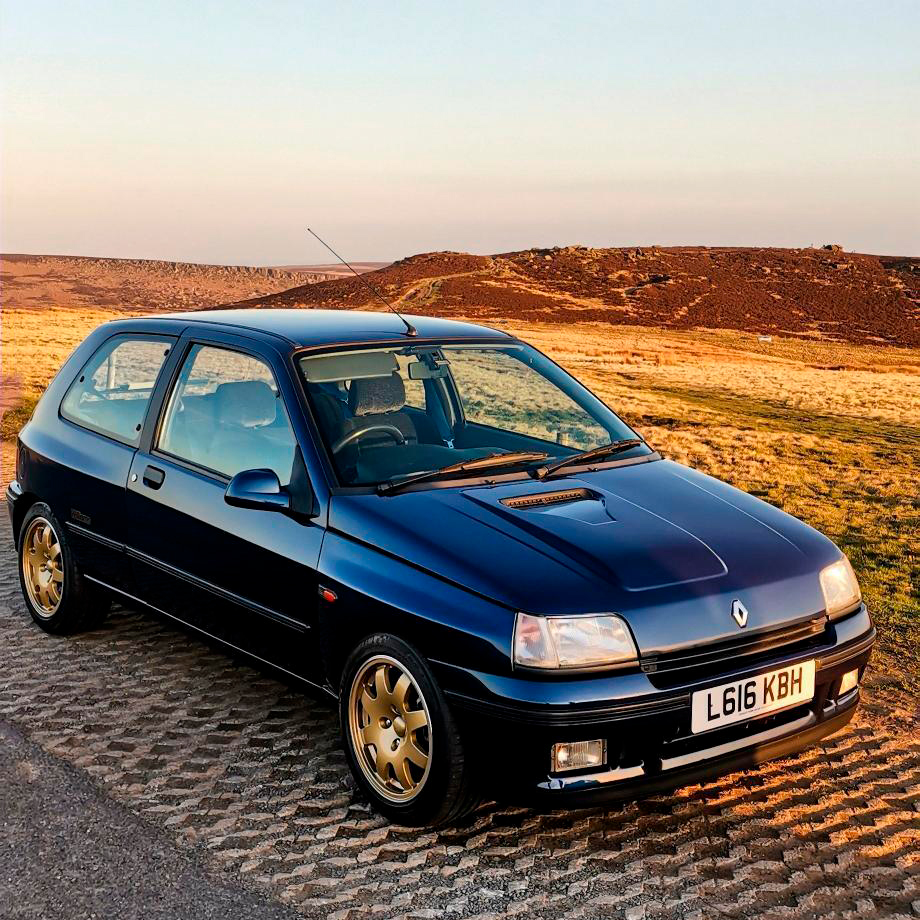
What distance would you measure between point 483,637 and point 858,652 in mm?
1424

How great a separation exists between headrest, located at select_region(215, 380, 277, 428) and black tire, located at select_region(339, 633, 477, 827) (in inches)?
47.7

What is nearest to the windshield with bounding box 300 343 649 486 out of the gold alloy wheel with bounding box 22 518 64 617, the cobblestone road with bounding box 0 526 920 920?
the cobblestone road with bounding box 0 526 920 920

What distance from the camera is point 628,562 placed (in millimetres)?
3553

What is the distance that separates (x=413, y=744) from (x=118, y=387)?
2856 millimetres

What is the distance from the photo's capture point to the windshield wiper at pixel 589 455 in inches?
170

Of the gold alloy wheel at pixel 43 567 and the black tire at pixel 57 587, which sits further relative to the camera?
the gold alloy wheel at pixel 43 567

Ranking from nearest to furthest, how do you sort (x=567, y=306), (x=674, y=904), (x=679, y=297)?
(x=674, y=904)
(x=567, y=306)
(x=679, y=297)

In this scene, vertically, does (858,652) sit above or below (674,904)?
above


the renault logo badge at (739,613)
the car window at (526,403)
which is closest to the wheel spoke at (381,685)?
the renault logo badge at (739,613)

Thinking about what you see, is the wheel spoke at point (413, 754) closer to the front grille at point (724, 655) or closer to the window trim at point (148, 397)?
the front grille at point (724, 655)

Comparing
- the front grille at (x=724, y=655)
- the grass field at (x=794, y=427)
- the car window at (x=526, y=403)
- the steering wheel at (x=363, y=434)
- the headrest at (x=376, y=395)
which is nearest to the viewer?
the front grille at (x=724, y=655)

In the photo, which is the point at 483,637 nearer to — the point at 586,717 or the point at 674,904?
the point at 586,717

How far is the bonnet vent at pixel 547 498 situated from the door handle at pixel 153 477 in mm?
1716

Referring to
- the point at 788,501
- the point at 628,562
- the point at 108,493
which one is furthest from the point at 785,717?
the point at 788,501
